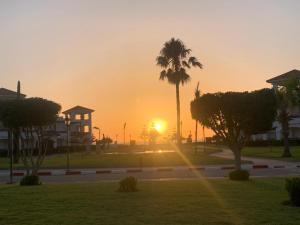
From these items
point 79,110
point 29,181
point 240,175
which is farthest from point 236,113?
point 79,110

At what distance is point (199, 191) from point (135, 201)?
322 cm

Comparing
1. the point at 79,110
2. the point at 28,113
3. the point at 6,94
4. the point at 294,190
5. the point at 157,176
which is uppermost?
the point at 6,94

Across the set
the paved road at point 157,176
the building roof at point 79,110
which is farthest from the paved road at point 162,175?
the building roof at point 79,110

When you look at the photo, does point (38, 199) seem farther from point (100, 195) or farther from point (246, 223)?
point (246, 223)

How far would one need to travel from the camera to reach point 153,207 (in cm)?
1330

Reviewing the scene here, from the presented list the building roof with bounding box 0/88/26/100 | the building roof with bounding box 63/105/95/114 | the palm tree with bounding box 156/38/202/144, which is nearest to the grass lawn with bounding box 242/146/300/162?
the palm tree with bounding box 156/38/202/144

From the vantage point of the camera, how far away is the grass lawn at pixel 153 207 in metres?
11.2

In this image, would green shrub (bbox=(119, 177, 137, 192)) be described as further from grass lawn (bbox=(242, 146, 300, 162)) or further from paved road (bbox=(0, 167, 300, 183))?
grass lawn (bbox=(242, 146, 300, 162))

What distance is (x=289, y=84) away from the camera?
30.8 meters

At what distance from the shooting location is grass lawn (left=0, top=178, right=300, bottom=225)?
1123 centimetres

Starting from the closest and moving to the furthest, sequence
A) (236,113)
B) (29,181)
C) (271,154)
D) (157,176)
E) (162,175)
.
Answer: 1. (29,181)
2. (236,113)
3. (157,176)
4. (162,175)
5. (271,154)

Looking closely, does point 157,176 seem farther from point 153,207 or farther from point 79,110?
point 79,110

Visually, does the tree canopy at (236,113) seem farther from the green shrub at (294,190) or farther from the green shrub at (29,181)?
the green shrub at (294,190)

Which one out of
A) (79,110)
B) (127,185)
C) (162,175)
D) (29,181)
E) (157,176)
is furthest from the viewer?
(79,110)
